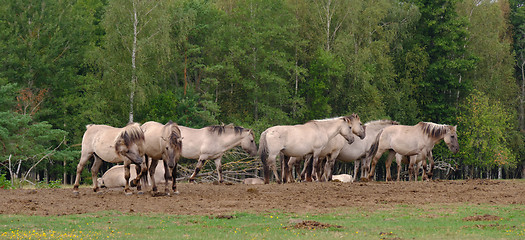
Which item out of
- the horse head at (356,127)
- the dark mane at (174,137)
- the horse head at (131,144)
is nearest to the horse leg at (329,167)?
the horse head at (356,127)

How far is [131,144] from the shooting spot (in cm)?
2014

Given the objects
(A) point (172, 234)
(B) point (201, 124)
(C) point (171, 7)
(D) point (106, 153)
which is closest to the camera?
(A) point (172, 234)

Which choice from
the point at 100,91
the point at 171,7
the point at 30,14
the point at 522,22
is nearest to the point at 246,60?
the point at 171,7

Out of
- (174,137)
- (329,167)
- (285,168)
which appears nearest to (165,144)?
(174,137)

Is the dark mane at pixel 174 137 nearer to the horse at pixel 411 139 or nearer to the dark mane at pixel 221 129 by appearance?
the dark mane at pixel 221 129

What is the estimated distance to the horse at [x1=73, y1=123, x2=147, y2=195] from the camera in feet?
65.8

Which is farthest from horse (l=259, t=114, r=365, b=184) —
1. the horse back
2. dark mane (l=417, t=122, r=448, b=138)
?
the horse back

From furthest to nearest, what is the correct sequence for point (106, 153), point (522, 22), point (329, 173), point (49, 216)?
point (522, 22)
point (329, 173)
point (106, 153)
point (49, 216)

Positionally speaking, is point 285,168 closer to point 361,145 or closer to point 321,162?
point 321,162

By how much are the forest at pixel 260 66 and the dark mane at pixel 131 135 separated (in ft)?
87.7

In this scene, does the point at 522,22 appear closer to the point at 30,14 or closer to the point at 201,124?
the point at 201,124

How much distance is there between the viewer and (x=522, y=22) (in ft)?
239

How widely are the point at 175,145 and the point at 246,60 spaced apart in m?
35.9

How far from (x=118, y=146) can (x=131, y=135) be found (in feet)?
1.78
